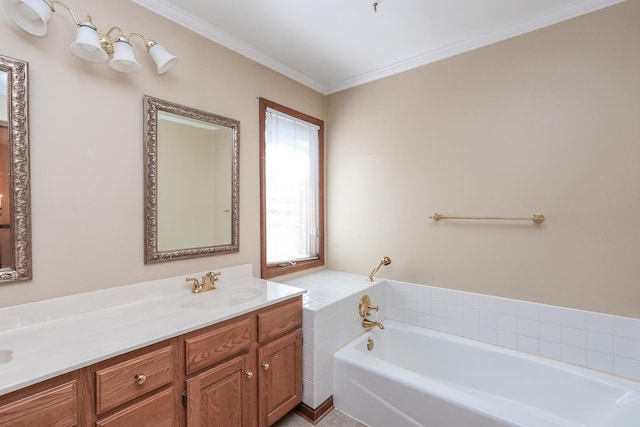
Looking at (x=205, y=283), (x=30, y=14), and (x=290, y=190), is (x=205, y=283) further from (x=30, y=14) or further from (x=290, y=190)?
(x=30, y=14)

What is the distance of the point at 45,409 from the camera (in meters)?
0.97

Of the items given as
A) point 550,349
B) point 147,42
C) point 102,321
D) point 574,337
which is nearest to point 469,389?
point 550,349

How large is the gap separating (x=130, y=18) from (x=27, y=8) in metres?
0.47

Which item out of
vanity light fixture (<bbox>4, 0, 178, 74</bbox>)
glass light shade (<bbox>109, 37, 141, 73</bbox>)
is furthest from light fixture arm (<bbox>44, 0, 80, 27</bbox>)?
glass light shade (<bbox>109, 37, 141, 73</bbox>)

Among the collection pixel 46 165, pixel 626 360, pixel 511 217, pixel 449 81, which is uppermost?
pixel 449 81

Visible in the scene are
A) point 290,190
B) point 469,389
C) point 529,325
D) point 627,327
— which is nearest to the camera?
point 627,327

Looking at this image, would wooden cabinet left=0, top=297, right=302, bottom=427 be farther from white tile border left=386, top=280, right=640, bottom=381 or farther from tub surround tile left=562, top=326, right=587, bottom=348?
tub surround tile left=562, top=326, right=587, bottom=348

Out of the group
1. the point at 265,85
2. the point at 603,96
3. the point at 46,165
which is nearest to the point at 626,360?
the point at 603,96

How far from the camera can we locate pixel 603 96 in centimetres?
177

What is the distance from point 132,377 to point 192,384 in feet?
0.93

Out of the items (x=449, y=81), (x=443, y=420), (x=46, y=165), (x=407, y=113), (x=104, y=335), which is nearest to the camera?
(x=104, y=335)

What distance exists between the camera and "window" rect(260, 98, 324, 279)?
2.44m

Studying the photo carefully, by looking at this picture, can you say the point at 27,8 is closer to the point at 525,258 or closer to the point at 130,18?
the point at 130,18

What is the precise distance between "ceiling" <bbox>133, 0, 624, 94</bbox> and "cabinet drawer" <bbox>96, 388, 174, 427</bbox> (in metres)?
1.99
